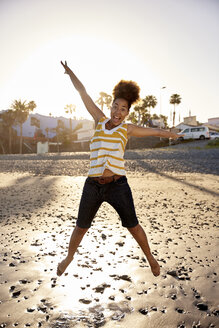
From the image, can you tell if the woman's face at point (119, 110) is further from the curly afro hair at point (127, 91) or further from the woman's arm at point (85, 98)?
the woman's arm at point (85, 98)

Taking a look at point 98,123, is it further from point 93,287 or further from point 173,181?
point 173,181

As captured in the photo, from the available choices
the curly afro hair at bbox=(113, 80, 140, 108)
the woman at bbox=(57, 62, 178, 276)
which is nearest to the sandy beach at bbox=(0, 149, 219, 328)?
the woman at bbox=(57, 62, 178, 276)

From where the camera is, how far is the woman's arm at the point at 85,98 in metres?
3.35

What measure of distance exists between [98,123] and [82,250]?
7.66 feet

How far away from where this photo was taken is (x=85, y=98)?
11.3ft

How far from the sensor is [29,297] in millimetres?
3094

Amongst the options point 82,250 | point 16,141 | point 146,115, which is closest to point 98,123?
point 82,250

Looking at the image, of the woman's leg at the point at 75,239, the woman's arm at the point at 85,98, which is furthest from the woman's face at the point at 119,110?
the woman's leg at the point at 75,239

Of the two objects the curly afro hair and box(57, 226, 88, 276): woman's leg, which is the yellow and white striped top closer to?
the curly afro hair

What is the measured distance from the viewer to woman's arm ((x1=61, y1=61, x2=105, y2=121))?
335 cm

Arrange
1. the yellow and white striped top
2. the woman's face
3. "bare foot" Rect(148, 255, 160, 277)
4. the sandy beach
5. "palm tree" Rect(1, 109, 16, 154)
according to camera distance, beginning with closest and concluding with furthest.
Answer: the sandy beach, the yellow and white striped top, the woman's face, "bare foot" Rect(148, 255, 160, 277), "palm tree" Rect(1, 109, 16, 154)

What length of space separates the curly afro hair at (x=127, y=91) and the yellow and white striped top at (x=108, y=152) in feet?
1.26

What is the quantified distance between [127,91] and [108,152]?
29.5 inches

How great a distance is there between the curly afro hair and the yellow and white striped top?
0.38m
